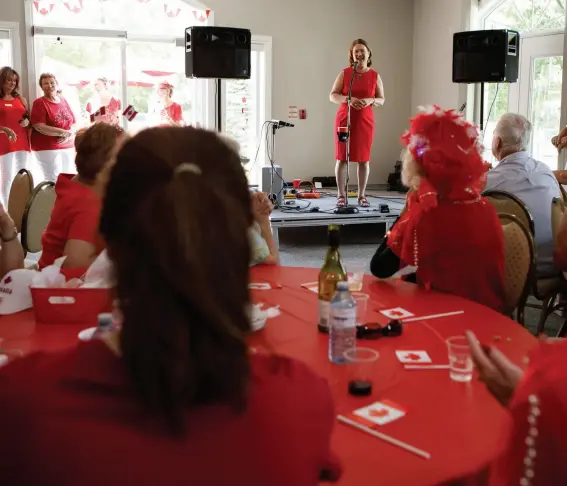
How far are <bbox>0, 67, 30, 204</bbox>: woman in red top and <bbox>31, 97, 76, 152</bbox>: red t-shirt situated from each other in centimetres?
11

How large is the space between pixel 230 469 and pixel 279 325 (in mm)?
1250

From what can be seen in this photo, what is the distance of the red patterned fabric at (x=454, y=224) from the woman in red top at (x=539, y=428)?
1535 mm

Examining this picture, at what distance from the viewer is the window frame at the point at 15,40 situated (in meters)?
8.14

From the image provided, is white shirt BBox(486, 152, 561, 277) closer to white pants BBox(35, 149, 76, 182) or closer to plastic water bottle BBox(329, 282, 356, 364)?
plastic water bottle BBox(329, 282, 356, 364)

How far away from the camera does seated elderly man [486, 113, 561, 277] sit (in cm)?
378

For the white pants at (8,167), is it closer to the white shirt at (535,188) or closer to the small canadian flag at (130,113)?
the small canadian flag at (130,113)

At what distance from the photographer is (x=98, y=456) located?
80 cm

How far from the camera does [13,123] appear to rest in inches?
292

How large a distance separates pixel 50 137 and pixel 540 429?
23.9 ft

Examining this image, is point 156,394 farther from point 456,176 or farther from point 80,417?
point 456,176

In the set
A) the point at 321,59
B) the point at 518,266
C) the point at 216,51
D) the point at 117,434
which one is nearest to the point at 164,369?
the point at 117,434

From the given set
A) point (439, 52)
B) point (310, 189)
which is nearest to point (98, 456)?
point (310, 189)

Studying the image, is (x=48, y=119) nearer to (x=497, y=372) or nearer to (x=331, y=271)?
(x=331, y=271)

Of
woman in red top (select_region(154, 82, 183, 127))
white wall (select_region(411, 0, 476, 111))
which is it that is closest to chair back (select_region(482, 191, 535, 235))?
white wall (select_region(411, 0, 476, 111))
